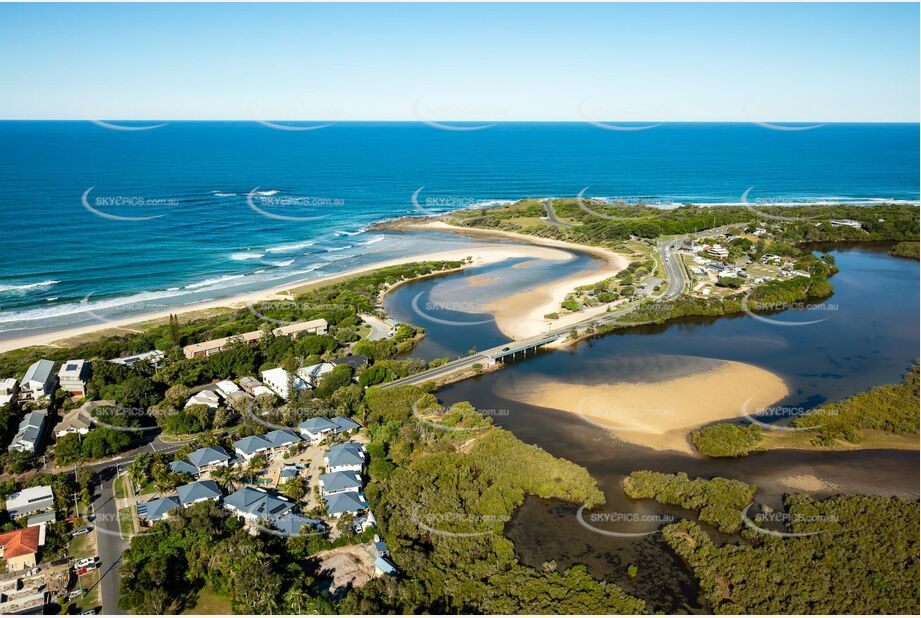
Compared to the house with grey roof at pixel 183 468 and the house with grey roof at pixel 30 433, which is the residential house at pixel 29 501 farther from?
the house with grey roof at pixel 183 468

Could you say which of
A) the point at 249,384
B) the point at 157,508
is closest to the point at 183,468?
the point at 157,508

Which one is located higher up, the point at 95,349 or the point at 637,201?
the point at 637,201

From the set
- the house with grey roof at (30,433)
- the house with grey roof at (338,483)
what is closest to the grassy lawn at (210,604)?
the house with grey roof at (338,483)

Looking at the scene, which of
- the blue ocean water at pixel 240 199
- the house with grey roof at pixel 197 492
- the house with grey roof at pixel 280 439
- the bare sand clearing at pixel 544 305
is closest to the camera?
the house with grey roof at pixel 197 492

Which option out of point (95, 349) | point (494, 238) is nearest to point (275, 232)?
point (494, 238)

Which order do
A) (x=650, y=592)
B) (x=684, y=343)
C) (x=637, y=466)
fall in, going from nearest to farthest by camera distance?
(x=650, y=592) < (x=637, y=466) < (x=684, y=343)

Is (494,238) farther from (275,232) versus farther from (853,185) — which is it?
(853,185)
